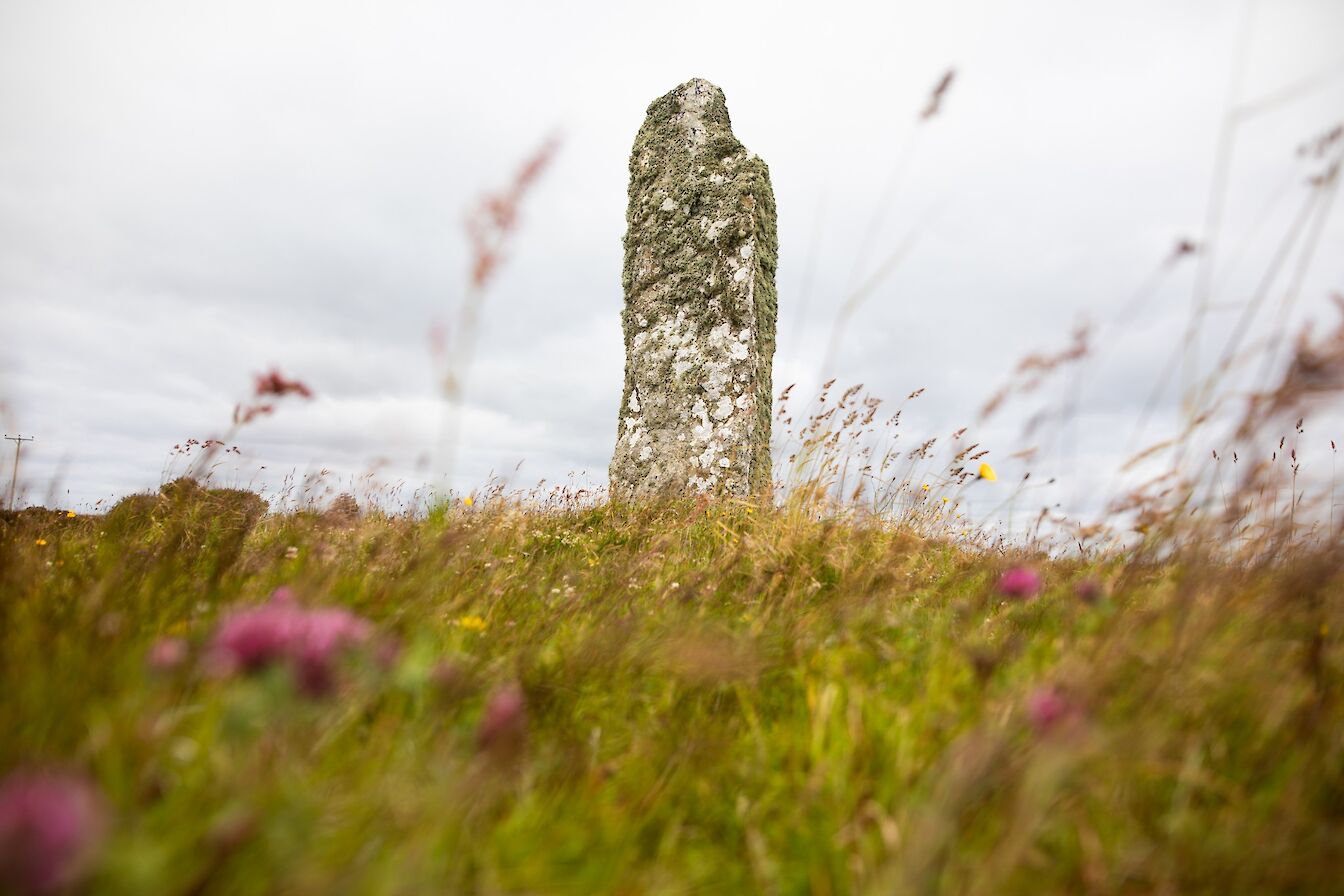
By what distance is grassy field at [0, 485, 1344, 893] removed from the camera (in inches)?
37.5

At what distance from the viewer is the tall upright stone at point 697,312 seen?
6.07 metres

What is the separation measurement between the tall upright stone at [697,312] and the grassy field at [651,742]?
146 inches

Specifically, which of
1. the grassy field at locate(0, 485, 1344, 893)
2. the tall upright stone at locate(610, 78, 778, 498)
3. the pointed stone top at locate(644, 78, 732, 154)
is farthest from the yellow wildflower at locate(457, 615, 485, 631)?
the pointed stone top at locate(644, 78, 732, 154)

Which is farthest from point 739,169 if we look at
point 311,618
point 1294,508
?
point 311,618

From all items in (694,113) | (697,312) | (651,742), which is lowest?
(651,742)

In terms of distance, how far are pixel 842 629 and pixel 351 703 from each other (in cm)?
144

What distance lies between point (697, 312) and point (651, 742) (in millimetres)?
5096

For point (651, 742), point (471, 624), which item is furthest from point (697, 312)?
point (651, 742)

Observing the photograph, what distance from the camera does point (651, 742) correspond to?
1608 mm

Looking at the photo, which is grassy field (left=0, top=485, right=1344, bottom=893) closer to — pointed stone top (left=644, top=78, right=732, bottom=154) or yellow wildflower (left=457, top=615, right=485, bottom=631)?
yellow wildflower (left=457, top=615, right=485, bottom=631)

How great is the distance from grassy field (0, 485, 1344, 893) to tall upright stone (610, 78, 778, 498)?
370 centimetres

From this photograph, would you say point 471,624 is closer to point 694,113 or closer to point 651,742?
point 651,742

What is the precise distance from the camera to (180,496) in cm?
568

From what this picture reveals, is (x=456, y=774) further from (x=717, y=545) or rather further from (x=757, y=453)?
(x=757, y=453)
